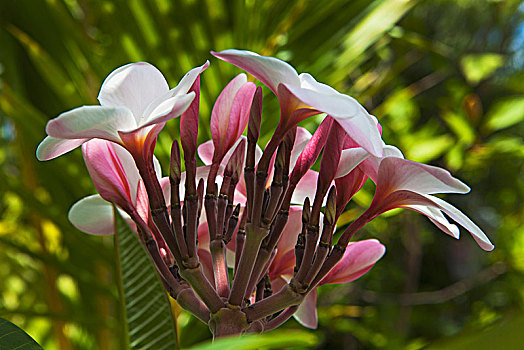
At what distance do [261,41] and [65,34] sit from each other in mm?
224

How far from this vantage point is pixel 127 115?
0.15m

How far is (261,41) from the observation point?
510 mm

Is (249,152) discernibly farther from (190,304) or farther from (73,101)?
(73,101)

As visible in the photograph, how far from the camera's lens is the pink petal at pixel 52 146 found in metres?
0.17

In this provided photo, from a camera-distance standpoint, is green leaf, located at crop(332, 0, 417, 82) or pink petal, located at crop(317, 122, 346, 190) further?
green leaf, located at crop(332, 0, 417, 82)

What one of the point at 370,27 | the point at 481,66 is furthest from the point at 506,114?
the point at 370,27

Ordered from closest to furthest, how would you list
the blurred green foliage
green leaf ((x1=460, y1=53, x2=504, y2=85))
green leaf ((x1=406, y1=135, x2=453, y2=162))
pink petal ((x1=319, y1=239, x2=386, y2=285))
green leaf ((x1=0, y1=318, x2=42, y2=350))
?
green leaf ((x1=0, y1=318, x2=42, y2=350)), pink petal ((x1=319, y1=239, x2=386, y2=285)), the blurred green foliage, green leaf ((x1=406, y1=135, x2=453, y2=162)), green leaf ((x1=460, y1=53, x2=504, y2=85))

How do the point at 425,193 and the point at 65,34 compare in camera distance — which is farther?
the point at 65,34

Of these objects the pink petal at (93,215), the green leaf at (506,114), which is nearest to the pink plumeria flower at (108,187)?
the pink petal at (93,215)

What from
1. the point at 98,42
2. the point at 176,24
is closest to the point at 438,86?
the point at 98,42

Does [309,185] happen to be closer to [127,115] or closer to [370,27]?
[127,115]

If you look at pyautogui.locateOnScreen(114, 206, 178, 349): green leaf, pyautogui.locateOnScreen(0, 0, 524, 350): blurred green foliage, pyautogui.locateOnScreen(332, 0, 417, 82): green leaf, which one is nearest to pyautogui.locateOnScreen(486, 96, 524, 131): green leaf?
pyautogui.locateOnScreen(0, 0, 524, 350): blurred green foliage

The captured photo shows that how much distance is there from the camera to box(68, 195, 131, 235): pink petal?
0.21m

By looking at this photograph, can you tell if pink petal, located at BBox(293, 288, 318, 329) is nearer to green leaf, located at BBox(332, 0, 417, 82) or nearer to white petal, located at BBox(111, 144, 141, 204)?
white petal, located at BBox(111, 144, 141, 204)
